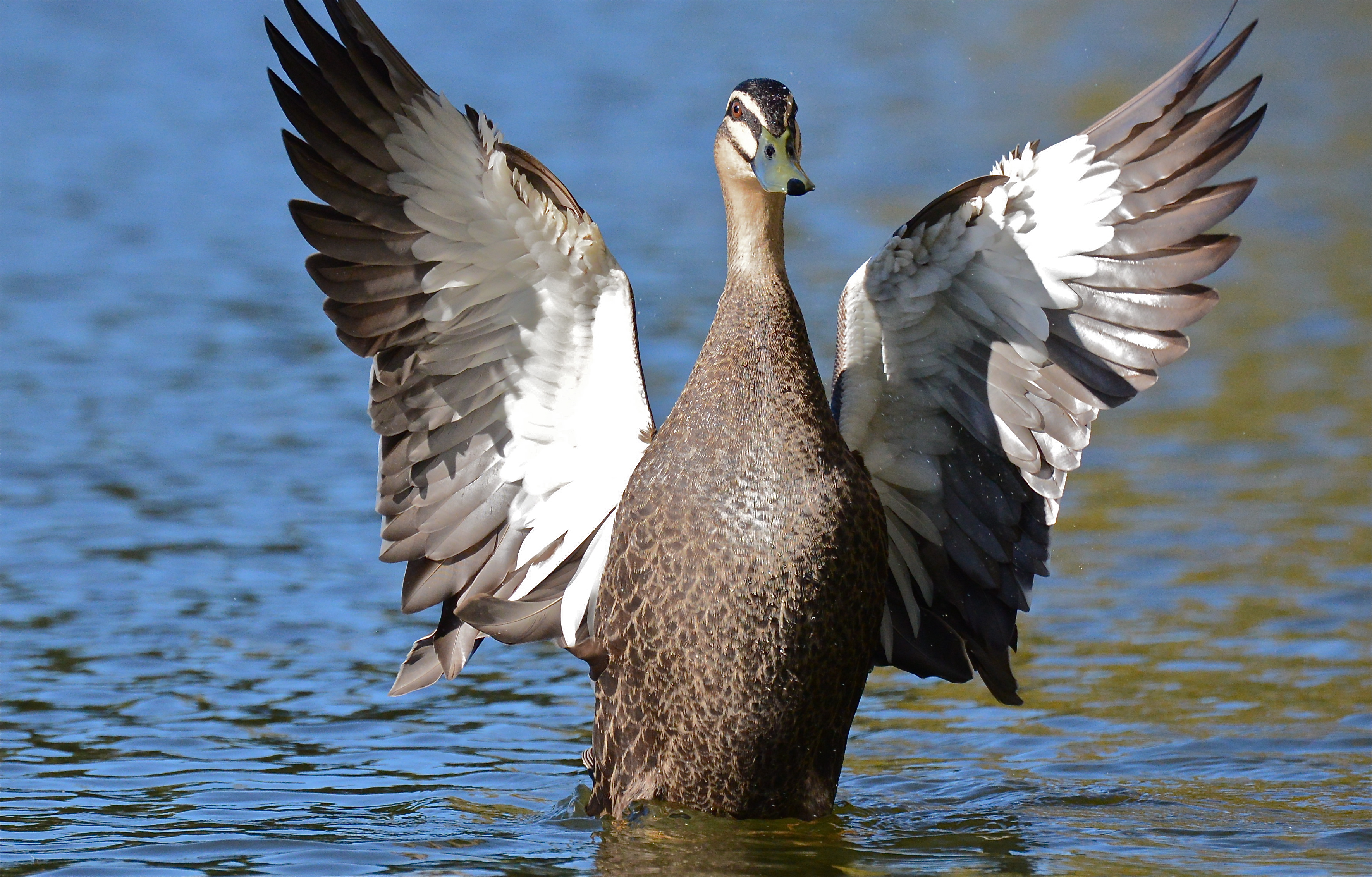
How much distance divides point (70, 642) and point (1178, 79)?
4.92 meters

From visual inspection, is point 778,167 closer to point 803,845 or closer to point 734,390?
point 734,390

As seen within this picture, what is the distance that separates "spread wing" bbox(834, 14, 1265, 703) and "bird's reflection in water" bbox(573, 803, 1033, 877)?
2.79 feet

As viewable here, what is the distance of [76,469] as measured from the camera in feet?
32.0

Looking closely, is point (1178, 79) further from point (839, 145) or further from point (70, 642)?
point (839, 145)

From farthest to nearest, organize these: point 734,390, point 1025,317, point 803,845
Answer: point 1025,317 → point 803,845 → point 734,390

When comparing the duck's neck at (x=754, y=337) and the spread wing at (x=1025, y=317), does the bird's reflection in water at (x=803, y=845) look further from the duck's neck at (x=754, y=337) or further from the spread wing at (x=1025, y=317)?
the duck's neck at (x=754, y=337)

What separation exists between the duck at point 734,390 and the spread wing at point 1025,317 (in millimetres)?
10

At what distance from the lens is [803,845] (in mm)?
5914

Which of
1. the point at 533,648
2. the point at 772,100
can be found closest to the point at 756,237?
the point at 772,100

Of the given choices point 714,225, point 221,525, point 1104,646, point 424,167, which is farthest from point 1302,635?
point 714,225

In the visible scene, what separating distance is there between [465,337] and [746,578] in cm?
123

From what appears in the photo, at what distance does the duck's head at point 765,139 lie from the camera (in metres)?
5.66

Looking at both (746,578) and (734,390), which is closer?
(746,578)

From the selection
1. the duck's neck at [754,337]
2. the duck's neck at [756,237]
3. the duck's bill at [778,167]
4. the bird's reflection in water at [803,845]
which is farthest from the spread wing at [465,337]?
the bird's reflection in water at [803,845]
